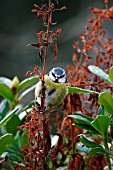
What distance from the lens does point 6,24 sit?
384 cm

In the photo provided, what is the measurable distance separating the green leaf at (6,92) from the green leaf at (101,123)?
37 centimetres

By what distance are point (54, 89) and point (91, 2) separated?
8.89 feet

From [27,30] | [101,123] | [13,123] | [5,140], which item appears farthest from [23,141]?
[27,30]

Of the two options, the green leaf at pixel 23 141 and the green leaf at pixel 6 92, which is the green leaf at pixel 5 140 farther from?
the green leaf at pixel 6 92

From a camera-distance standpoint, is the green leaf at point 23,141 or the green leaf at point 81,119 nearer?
the green leaf at point 81,119

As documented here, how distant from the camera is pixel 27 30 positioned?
3.75 metres

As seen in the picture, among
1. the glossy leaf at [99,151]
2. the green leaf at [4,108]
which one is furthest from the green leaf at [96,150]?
the green leaf at [4,108]

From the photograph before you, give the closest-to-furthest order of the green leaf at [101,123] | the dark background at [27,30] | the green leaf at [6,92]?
the green leaf at [101,123], the green leaf at [6,92], the dark background at [27,30]

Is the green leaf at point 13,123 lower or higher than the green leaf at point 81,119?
higher

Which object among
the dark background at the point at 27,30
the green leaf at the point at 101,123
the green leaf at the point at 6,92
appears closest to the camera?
the green leaf at the point at 101,123

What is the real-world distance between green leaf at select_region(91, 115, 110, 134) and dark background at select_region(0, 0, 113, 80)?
2.41 meters

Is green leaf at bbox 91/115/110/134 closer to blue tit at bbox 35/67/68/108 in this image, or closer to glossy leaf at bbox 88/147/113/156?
glossy leaf at bbox 88/147/113/156

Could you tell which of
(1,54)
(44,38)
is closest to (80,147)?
(44,38)

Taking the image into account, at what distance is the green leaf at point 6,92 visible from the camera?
1238 millimetres
